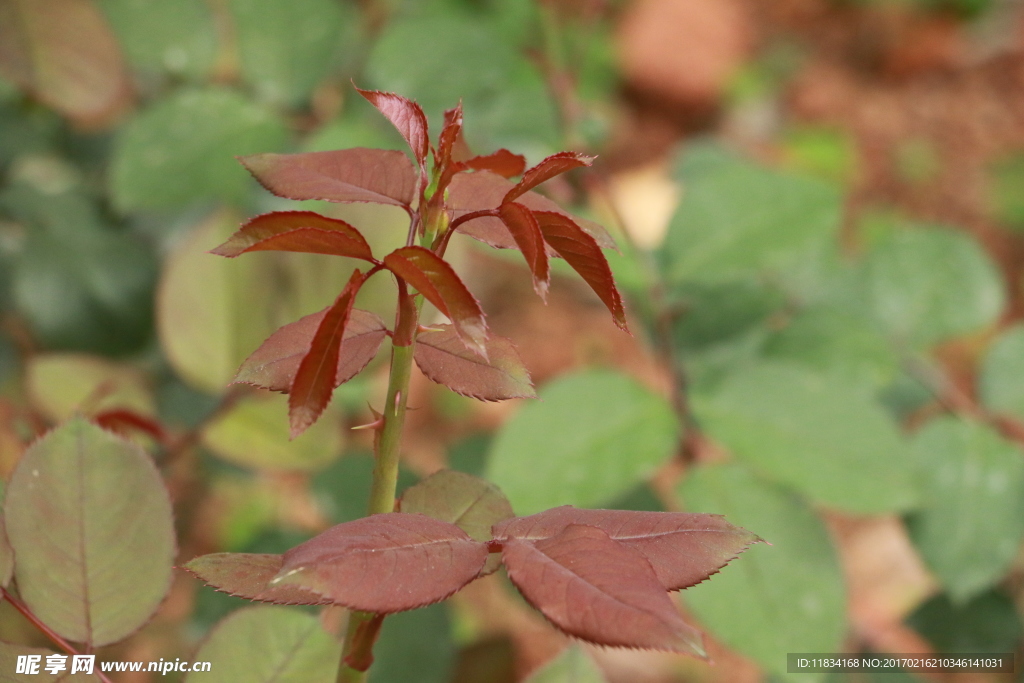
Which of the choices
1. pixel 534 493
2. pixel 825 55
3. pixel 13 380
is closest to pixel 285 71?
pixel 13 380

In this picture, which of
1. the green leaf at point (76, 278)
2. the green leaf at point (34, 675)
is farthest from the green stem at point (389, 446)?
the green leaf at point (76, 278)

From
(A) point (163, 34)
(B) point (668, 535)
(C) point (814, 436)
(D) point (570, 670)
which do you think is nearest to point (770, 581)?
(C) point (814, 436)

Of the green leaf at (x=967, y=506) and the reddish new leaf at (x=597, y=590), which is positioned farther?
the green leaf at (x=967, y=506)

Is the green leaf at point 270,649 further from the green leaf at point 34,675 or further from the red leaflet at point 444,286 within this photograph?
the red leaflet at point 444,286

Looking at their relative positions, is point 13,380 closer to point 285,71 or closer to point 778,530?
point 285,71

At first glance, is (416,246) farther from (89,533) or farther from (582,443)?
(582,443)

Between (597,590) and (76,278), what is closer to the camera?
(597,590)
